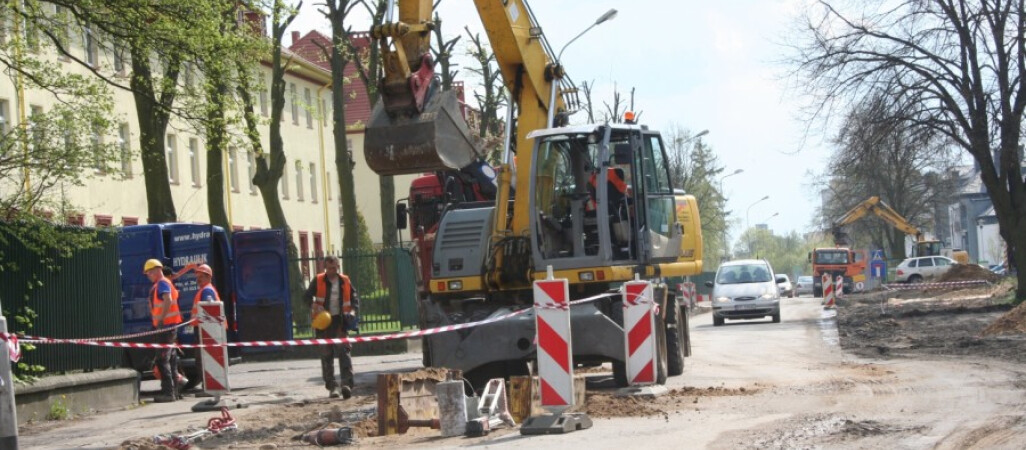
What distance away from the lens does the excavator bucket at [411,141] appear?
1416 cm

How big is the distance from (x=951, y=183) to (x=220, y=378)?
243 feet

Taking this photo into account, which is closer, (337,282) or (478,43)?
(337,282)

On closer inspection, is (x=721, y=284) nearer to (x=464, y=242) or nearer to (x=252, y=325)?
(x=252, y=325)

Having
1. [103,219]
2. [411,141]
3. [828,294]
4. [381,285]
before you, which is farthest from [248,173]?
[411,141]

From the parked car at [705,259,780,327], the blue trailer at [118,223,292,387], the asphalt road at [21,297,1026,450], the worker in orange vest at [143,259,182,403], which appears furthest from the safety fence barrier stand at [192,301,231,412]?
the parked car at [705,259,780,327]

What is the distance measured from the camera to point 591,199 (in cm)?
1598

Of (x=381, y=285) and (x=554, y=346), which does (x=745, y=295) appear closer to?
(x=381, y=285)

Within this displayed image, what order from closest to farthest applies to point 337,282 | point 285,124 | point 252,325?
1. point 337,282
2. point 252,325
3. point 285,124

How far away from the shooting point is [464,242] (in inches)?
632

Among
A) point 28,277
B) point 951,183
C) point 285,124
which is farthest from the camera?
point 951,183

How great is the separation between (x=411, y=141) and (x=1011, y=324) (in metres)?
14.7

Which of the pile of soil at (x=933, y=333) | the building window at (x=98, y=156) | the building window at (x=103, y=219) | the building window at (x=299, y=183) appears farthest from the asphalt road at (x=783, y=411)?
the building window at (x=299, y=183)

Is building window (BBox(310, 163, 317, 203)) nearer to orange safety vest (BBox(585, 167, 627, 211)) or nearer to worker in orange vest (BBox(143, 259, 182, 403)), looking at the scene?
worker in orange vest (BBox(143, 259, 182, 403))

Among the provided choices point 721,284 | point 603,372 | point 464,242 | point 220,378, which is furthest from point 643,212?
point 721,284
